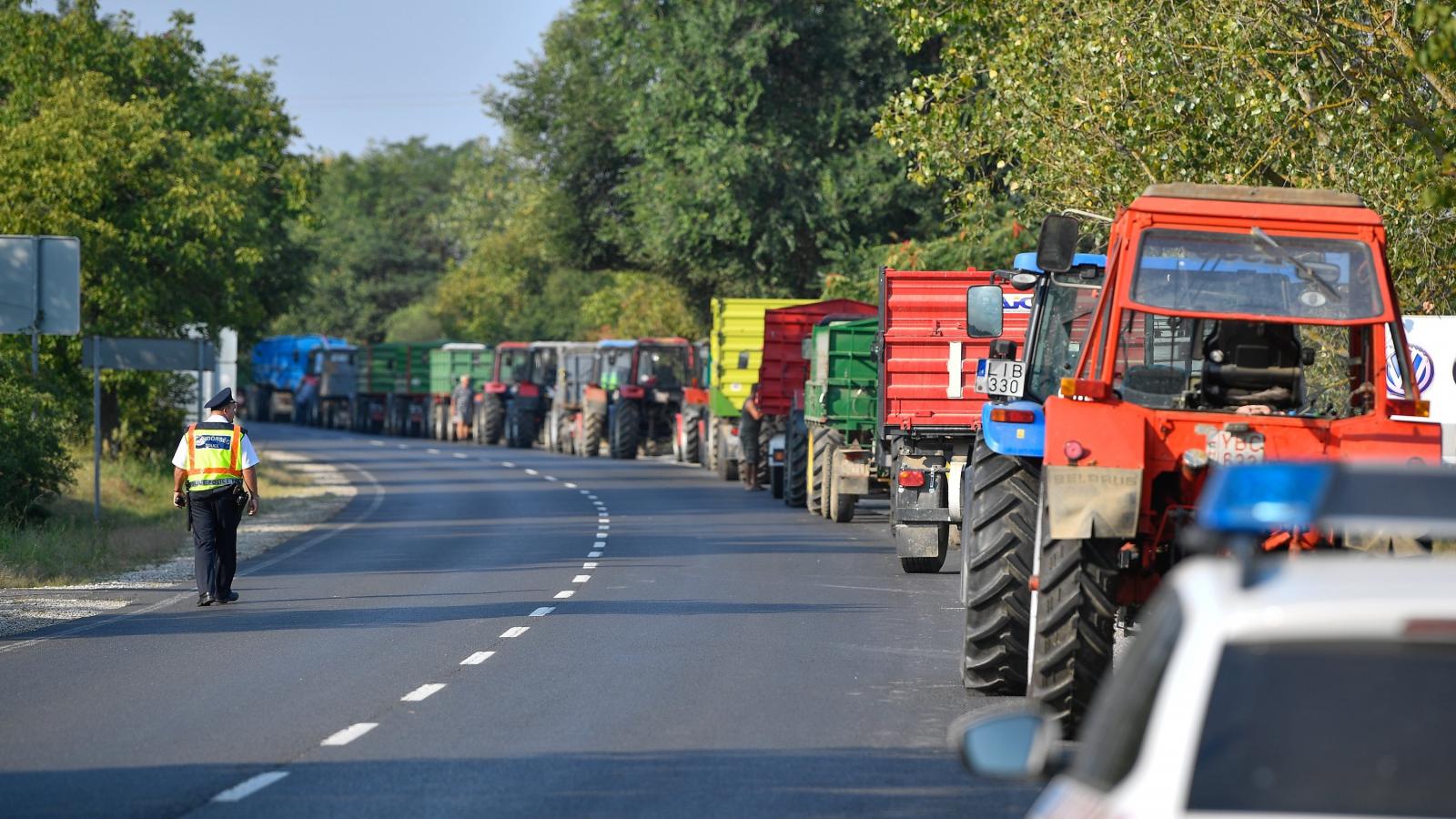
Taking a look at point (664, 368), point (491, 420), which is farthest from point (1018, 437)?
point (491, 420)

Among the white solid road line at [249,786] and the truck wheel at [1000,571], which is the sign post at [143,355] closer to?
the truck wheel at [1000,571]

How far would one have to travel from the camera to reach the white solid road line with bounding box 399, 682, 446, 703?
37.4ft

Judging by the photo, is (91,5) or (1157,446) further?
(91,5)

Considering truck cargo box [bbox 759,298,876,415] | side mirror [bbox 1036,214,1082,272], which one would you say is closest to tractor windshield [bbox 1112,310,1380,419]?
side mirror [bbox 1036,214,1082,272]

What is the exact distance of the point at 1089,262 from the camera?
13.0 metres

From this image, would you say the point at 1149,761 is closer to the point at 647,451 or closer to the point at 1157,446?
the point at 1157,446

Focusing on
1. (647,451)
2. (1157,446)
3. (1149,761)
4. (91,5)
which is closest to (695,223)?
(647,451)

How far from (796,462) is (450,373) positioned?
1474 inches

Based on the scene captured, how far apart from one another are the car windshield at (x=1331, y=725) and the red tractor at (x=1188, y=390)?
568cm

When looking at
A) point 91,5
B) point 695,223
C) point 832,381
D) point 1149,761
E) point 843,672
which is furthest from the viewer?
point 695,223

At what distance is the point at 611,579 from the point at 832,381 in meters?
7.49

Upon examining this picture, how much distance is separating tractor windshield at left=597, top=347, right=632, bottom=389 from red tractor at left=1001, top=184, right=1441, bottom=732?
39.2 metres

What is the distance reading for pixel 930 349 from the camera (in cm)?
2286

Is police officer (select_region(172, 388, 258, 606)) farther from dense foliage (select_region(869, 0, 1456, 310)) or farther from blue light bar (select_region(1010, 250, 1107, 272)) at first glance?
dense foliage (select_region(869, 0, 1456, 310))
